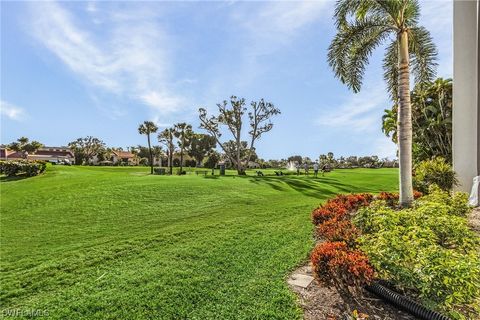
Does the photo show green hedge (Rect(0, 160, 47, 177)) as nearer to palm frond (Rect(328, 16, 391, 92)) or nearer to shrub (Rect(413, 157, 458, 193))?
palm frond (Rect(328, 16, 391, 92))

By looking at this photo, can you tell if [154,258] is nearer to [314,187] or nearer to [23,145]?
[314,187]

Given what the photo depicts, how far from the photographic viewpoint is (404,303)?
3.47 m

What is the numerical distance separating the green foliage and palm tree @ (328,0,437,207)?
4687 mm

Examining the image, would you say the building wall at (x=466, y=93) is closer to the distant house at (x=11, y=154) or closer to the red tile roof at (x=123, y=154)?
the distant house at (x=11, y=154)

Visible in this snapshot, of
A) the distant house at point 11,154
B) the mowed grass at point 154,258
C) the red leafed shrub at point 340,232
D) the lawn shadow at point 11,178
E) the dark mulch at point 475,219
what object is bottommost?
the mowed grass at point 154,258

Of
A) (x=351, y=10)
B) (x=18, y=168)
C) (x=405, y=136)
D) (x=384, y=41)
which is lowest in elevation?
(x=18, y=168)

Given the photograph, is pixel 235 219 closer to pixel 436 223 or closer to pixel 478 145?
pixel 436 223

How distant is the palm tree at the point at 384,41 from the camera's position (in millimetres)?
9281

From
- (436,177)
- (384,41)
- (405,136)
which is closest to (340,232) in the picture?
(405,136)

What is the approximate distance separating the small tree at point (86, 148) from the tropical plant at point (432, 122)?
60947mm

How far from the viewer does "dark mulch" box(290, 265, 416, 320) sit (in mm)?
3412

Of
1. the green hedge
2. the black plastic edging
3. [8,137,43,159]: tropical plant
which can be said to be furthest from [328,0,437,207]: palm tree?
[8,137,43,159]: tropical plant

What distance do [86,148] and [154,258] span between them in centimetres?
6798

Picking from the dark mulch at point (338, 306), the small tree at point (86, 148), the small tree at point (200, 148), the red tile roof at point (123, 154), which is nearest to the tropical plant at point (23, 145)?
the small tree at point (86, 148)
